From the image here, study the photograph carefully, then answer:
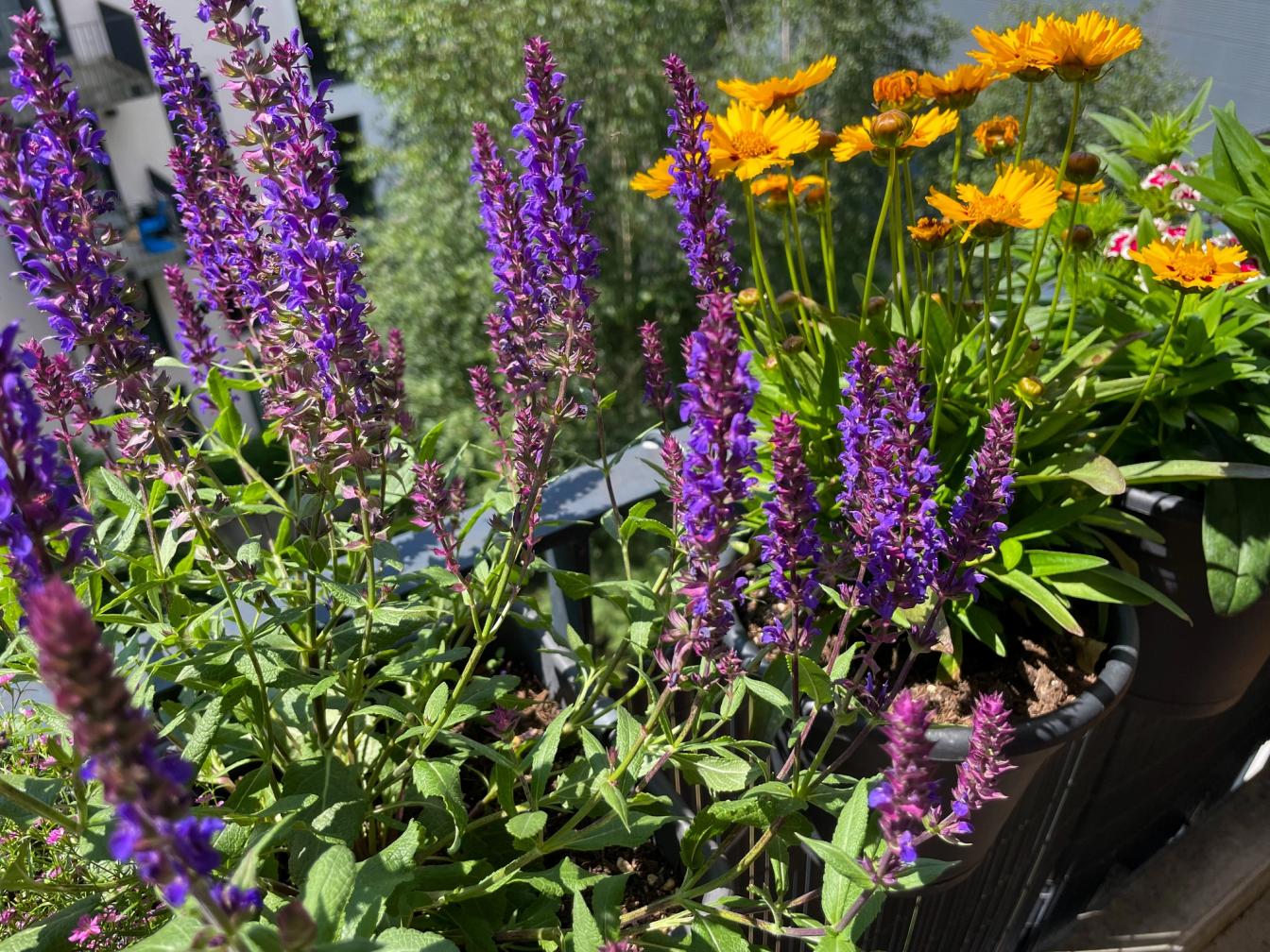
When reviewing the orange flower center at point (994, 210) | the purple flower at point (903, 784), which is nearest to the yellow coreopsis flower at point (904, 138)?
the orange flower center at point (994, 210)

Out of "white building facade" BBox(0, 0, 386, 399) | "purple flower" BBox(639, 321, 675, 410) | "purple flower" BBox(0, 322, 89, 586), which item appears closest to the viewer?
"purple flower" BBox(0, 322, 89, 586)

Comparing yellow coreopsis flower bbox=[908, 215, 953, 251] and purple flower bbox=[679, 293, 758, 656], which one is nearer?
purple flower bbox=[679, 293, 758, 656]

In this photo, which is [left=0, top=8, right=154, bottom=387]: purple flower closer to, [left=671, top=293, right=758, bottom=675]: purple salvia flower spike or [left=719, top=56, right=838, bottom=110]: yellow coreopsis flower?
[left=671, top=293, right=758, bottom=675]: purple salvia flower spike

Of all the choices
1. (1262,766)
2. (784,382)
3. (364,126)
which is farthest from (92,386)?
(364,126)

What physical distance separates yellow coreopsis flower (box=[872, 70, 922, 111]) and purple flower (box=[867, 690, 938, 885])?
0.84 meters

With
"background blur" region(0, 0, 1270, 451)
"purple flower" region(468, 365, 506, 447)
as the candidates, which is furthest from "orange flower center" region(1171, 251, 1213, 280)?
"background blur" region(0, 0, 1270, 451)

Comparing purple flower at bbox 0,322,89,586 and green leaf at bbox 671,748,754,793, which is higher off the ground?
purple flower at bbox 0,322,89,586

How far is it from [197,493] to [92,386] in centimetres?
15

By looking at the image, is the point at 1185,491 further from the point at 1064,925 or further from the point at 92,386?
the point at 92,386

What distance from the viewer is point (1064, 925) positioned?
1769mm

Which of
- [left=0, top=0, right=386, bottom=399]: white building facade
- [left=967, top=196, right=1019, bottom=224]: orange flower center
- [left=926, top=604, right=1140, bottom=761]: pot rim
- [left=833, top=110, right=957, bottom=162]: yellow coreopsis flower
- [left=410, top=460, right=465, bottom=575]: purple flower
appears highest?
[left=0, top=0, right=386, bottom=399]: white building facade

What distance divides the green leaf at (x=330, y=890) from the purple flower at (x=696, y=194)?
0.64 m

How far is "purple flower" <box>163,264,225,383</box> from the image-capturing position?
3.74 ft

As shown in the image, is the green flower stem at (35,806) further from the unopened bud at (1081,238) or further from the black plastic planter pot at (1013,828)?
the unopened bud at (1081,238)
